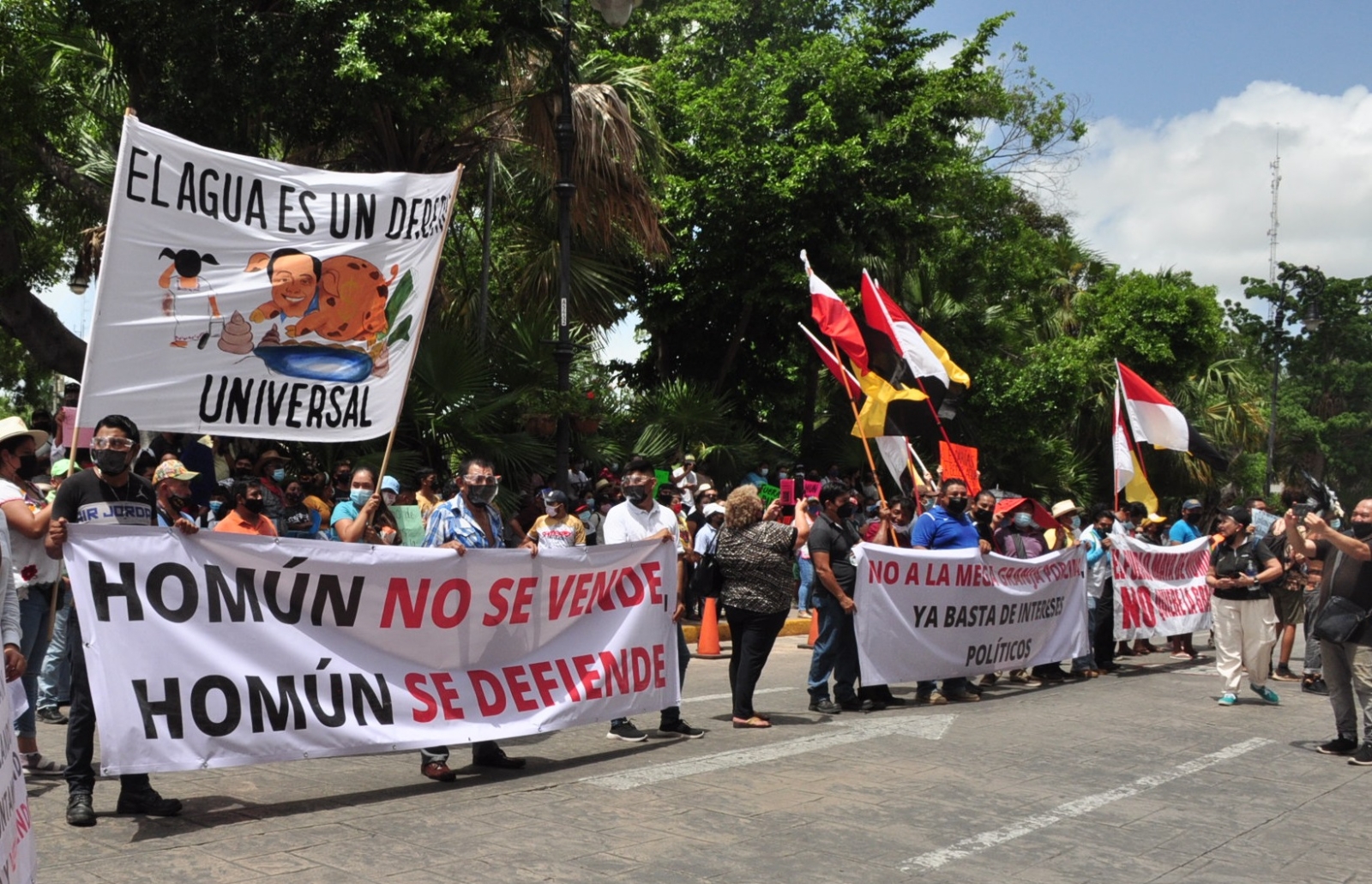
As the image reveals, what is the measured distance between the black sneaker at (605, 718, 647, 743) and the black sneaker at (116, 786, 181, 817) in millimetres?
3102

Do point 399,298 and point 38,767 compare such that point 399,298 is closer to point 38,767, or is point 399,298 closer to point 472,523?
point 472,523

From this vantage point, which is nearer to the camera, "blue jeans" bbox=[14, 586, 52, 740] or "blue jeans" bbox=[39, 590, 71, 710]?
"blue jeans" bbox=[14, 586, 52, 740]

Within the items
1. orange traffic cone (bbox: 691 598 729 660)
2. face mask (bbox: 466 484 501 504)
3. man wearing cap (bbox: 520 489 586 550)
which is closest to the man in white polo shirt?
man wearing cap (bbox: 520 489 586 550)

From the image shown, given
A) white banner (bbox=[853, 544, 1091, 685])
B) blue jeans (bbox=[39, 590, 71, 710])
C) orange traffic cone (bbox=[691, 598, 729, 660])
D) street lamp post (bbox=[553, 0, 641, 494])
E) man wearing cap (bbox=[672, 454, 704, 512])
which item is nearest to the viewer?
blue jeans (bbox=[39, 590, 71, 710])

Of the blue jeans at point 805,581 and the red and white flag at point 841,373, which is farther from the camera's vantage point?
the blue jeans at point 805,581

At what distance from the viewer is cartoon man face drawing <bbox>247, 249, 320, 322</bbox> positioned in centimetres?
676

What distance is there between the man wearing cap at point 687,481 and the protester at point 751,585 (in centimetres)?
794

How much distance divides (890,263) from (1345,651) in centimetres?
1746

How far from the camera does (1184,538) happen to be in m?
16.0

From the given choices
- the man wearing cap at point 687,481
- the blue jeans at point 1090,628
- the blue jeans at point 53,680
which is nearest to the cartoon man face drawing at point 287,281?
the blue jeans at point 53,680

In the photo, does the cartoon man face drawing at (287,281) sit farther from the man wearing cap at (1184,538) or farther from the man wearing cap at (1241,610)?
the man wearing cap at (1184,538)

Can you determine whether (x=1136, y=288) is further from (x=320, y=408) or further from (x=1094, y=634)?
(x=320, y=408)

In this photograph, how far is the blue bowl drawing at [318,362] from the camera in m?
6.75

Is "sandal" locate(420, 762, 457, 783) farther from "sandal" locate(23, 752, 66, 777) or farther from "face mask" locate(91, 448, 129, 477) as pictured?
"face mask" locate(91, 448, 129, 477)
